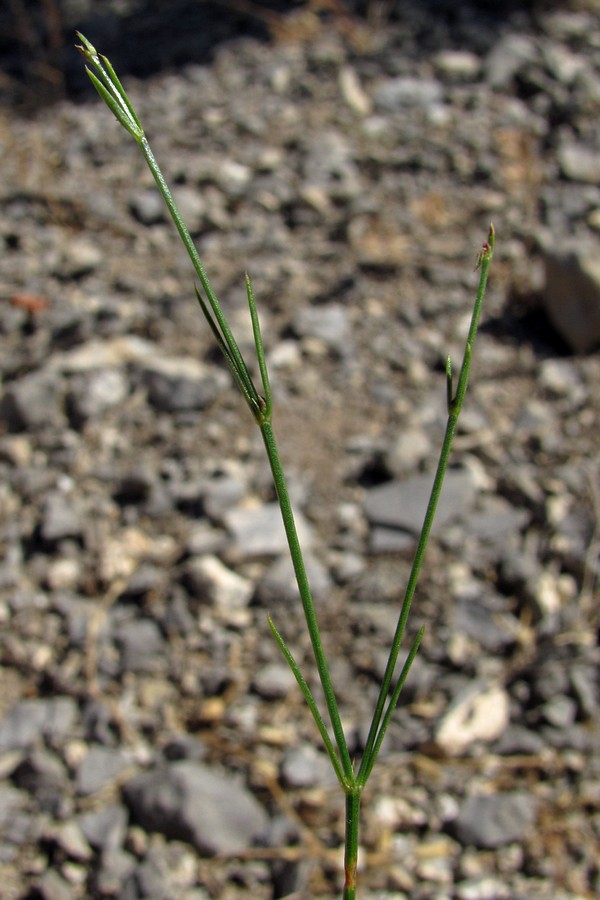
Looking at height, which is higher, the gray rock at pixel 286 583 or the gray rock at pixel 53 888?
the gray rock at pixel 286 583

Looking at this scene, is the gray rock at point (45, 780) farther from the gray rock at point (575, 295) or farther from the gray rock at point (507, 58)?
the gray rock at point (507, 58)

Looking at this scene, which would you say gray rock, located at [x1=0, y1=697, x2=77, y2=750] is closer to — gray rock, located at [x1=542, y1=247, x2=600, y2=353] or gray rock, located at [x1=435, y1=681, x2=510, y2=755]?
gray rock, located at [x1=435, y1=681, x2=510, y2=755]

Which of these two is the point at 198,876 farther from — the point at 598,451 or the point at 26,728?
the point at 598,451

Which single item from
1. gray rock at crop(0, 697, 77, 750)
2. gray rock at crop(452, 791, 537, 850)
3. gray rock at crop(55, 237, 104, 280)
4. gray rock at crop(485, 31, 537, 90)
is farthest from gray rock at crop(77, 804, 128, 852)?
gray rock at crop(485, 31, 537, 90)

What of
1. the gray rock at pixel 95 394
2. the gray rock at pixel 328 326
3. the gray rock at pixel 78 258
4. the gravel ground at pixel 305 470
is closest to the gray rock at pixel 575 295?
the gravel ground at pixel 305 470

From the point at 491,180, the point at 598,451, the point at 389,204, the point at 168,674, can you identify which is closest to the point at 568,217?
the point at 491,180

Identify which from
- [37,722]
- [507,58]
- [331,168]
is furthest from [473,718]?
[507,58]
